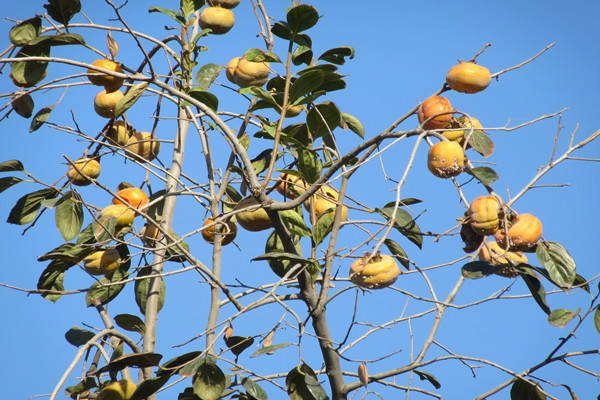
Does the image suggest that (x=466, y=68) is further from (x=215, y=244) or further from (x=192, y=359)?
(x=192, y=359)

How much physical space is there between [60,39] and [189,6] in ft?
1.82

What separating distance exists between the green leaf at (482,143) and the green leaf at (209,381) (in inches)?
31.3

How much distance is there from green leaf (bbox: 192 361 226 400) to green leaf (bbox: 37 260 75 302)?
0.43m

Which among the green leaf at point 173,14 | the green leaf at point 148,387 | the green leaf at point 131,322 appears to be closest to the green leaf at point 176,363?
the green leaf at point 148,387

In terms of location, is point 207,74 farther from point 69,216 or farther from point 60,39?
point 69,216

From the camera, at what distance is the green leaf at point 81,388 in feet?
6.01

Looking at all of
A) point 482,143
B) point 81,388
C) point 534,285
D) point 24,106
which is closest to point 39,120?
point 24,106

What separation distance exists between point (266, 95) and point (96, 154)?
2.07 ft

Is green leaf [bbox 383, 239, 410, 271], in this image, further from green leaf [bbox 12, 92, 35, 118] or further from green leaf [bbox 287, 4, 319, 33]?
green leaf [bbox 12, 92, 35, 118]

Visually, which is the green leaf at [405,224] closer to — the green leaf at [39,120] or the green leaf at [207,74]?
the green leaf at [207,74]

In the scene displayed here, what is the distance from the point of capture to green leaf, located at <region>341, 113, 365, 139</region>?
6.58ft

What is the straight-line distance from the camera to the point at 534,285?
1477 millimetres

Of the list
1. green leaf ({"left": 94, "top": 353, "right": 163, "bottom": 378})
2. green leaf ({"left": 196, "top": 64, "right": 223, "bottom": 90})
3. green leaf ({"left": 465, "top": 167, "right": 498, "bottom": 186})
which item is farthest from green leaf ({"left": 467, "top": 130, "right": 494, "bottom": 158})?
green leaf ({"left": 94, "top": 353, "right": 163, "bottom": 378})

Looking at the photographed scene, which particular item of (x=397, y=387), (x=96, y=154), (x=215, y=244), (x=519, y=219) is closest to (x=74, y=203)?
(x=96, y=154)
